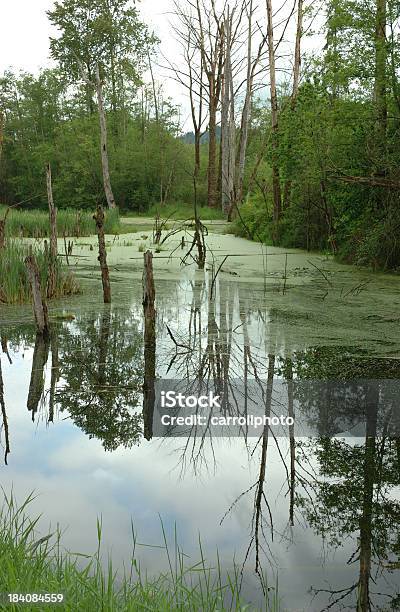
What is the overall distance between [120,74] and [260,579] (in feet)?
79.5

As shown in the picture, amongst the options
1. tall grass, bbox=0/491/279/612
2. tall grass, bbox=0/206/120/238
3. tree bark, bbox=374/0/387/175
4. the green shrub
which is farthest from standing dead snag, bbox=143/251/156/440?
tall grass, bbox=0/206/120/238

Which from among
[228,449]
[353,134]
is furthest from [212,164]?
[228,449]

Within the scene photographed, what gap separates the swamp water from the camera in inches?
82.0

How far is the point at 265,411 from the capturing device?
11.0ft

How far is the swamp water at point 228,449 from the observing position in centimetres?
208

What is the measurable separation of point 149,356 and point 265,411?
1.22m

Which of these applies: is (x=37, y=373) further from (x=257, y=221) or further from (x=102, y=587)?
(x=257, y=221)

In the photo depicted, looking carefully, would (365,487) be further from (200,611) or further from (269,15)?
(269,15)

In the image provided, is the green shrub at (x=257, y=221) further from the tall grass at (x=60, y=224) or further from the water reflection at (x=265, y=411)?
the water reflection at (x=265, y=411)

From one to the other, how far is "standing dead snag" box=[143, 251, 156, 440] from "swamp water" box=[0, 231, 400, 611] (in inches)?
0.8

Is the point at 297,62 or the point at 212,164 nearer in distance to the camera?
the point at 297,62

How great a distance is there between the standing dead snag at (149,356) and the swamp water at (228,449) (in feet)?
0.07

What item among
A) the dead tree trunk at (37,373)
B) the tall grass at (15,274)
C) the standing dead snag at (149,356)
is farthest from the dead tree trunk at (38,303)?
the tall grass at (15,274)

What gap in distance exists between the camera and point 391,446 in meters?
2.96
